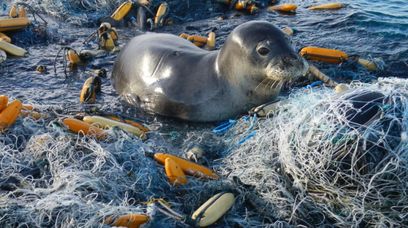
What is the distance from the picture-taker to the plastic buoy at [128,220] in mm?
3984

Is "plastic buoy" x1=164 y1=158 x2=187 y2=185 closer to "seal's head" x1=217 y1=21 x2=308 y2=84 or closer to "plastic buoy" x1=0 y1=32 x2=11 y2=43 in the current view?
"seal's head" x1=217 y1=21 x2=308 y2=84

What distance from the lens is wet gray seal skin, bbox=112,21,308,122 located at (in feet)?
21.6

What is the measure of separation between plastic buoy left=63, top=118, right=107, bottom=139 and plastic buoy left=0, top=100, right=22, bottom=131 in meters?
0.50

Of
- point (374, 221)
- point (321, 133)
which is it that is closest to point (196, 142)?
point (321, 133)

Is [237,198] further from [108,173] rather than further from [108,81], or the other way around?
[108,81]

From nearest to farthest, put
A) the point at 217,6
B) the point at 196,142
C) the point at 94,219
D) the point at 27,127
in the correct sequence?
the point at 94,219 < the point at 27,127 < the point at 196,142 < the point at 217,6

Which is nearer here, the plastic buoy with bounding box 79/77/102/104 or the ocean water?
the ocean water

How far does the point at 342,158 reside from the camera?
4.25m

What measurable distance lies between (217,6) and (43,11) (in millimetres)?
4166

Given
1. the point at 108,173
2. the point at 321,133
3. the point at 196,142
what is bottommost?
the point at 196,142

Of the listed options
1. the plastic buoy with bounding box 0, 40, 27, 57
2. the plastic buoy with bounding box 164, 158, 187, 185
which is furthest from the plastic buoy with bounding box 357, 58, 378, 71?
the plastic buoy with bounding box 0, 40, 27, 57

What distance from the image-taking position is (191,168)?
17.1 ft

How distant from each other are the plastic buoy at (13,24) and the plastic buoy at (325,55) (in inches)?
220

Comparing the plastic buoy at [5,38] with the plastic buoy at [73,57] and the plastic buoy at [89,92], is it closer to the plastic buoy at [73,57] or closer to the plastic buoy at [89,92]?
the plastic buoy at [73,57]
